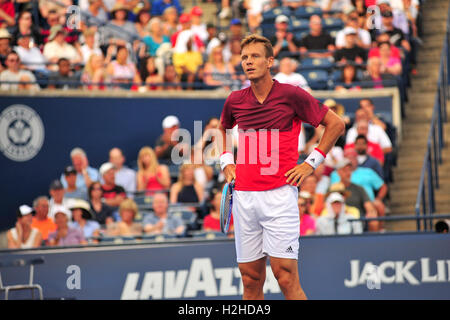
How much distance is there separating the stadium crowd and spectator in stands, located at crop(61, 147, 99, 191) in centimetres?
2

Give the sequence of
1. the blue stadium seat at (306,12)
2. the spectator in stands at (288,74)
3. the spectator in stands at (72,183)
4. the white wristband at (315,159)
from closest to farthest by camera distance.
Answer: the white wristband at (315,159) < the spectator in stands at (72,183) < the spectator in stands at (288,74) < the blue stadium seat at (306,12)

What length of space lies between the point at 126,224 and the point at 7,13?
595cm

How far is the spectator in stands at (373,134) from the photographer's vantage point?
44.8ft

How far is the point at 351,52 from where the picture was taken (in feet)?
51.1

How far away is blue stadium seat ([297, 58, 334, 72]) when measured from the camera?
1553 centimetres

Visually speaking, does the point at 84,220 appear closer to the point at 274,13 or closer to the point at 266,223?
the point at 266,223

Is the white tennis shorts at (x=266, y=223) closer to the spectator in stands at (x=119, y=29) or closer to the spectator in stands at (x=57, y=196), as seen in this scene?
the spectator in stands at (x=57, y=196)

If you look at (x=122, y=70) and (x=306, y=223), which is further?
(x=122, y=70)

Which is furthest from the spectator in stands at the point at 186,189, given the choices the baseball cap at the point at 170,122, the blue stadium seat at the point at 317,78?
the blue stadium seat at the point at 317,78

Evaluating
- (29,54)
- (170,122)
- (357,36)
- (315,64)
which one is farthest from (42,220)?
(357,36)

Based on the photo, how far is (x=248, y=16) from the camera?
18078mm

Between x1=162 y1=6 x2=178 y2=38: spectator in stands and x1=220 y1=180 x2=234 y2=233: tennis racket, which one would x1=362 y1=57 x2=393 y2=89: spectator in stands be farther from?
x1=220 y1=180 x2=234 y2=233: tennis racket

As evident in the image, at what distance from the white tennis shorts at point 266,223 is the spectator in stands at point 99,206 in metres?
5.60

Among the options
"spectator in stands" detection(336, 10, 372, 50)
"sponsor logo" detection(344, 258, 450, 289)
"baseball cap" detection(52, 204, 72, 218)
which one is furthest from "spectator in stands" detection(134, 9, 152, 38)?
"sponsor logo" detection(344, 258, 450, 289)
